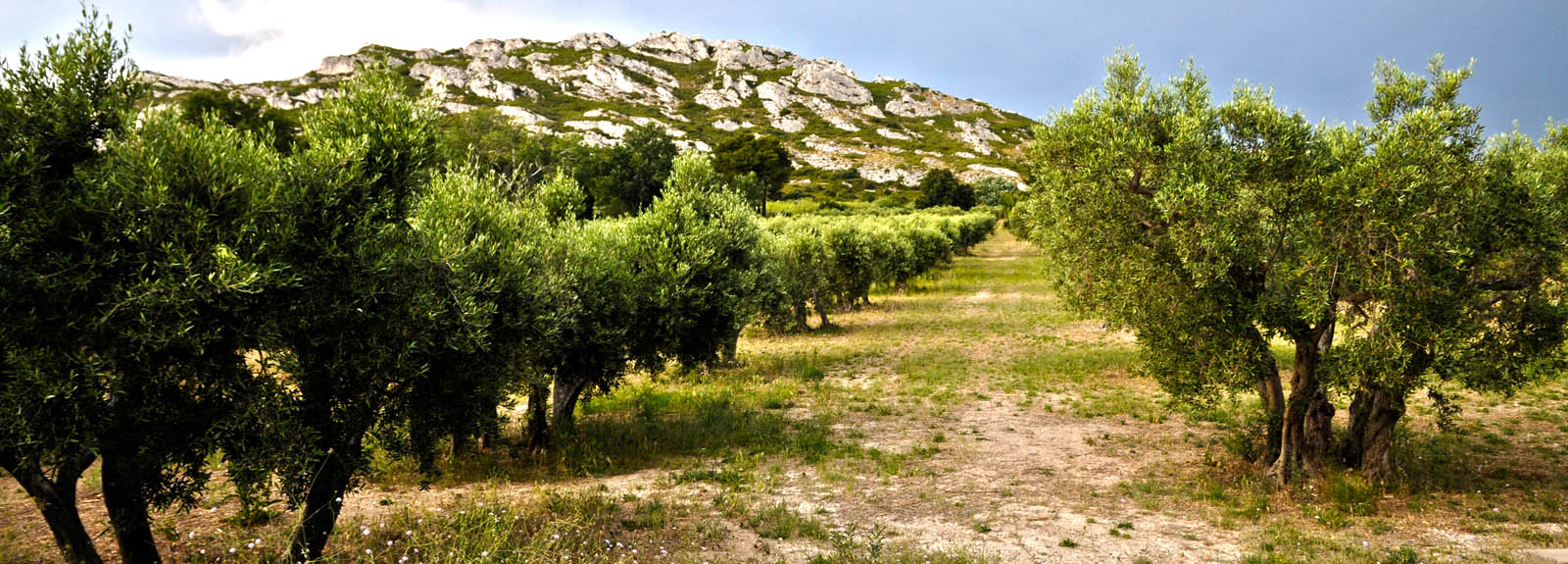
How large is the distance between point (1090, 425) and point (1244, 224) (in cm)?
851

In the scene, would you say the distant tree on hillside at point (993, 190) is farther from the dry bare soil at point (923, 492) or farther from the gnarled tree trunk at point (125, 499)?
the gnarled tree trunk at point (125, 499)

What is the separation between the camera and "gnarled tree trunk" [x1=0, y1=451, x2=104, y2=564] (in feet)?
24.4

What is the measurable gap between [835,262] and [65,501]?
32.8 metres

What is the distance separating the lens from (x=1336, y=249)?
10305mm

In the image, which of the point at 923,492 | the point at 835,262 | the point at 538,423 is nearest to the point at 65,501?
the point at 538,423

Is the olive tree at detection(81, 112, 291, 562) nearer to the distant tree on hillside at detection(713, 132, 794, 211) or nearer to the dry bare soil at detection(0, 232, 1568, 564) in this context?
the dry bare soil at detection(0, 232, 1568, 564)

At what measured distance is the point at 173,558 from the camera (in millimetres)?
9359

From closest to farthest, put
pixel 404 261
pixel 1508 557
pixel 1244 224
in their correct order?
pixel 404 261
pixel 1508 557
pixel 1244 224

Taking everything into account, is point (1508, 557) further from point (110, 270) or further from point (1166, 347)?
point (110, 270)

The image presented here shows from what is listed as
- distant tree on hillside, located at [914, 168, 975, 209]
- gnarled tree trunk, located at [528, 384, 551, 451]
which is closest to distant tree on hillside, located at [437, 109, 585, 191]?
distant tree on hillside, located at [914, 168, 975, 209]

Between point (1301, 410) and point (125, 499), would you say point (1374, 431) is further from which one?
point (125, 499)

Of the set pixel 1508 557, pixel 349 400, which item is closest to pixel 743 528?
pixel 349 400

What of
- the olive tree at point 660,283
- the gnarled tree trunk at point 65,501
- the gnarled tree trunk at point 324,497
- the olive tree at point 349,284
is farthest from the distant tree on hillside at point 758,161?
the gnarled tree trunk at point 65,501

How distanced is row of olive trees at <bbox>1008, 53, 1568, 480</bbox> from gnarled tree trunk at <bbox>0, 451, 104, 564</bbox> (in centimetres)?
1412
